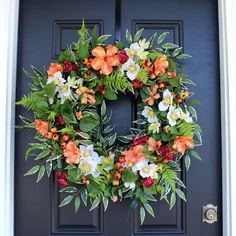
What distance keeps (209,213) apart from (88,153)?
68 cm

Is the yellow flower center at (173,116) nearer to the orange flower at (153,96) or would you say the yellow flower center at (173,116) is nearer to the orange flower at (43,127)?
the orange flower at (153,96)

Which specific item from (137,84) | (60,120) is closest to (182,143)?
(137,84)

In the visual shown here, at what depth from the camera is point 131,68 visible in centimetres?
129

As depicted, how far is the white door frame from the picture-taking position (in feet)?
4.34

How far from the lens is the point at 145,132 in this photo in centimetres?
133

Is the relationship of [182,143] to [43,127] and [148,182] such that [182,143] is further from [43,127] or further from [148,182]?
[43,127]

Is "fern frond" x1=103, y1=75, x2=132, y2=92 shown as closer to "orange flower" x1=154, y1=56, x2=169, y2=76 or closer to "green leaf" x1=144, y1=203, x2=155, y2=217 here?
"orange flower" x1=154, y1=56, x2=169, y2=76

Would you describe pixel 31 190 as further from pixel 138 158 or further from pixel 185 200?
pixel 185 200

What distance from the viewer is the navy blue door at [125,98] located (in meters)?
1.42

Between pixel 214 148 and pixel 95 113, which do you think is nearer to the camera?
pixel 95 113

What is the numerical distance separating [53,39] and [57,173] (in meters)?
0.67

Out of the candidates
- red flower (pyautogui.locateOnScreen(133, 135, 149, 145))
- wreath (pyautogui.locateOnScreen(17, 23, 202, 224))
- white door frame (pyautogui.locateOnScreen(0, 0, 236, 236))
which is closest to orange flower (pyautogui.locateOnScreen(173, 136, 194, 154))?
wreath (pyautogui.locateOnScreen(17, 23, 202, 224))

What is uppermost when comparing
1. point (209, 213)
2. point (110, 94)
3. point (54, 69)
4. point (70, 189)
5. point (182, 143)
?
point (54, 69)

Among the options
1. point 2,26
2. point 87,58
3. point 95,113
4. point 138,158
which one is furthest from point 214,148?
point 2,26
